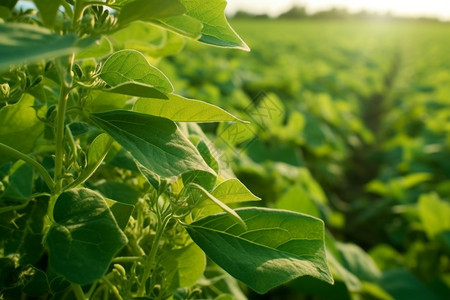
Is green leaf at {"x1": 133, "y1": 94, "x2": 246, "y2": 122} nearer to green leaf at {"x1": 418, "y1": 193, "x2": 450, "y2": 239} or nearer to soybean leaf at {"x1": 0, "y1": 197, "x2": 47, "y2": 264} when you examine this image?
soybean leaf at {"x1": 0, "y1": 197, "x2": 47, "y2": 264}

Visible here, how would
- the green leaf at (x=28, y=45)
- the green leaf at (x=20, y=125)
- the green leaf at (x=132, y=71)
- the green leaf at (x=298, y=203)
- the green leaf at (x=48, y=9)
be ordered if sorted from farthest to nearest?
the green leaf at (x=298, y=203), the green leaf at (x=20, y=125), the green leaf at (x=132, y=71), the green leaf at (x=48, y=9), the green leaf at (x=28, y=45)

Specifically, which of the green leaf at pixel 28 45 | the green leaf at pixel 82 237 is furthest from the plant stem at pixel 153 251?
the green leaf at pixel 28 45

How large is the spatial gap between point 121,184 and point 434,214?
6.55ft

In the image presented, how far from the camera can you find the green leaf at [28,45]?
1.16 ft

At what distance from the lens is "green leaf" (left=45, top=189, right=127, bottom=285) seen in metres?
0.53

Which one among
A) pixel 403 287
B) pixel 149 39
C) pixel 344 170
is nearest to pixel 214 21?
pixel 149 39

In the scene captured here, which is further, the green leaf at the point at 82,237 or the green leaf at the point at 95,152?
the green leaf at the point at 95,152

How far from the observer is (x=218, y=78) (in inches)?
195

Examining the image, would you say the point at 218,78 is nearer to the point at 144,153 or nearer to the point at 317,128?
the point at 317,128

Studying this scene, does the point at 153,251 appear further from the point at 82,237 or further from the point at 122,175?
the point at 122,175

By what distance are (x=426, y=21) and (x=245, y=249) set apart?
69913 millimetres

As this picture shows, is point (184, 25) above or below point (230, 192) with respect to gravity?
above

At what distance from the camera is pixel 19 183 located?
2.56 feet

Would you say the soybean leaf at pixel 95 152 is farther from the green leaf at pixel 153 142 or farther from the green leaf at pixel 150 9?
the green leaf at pixel 150 9
